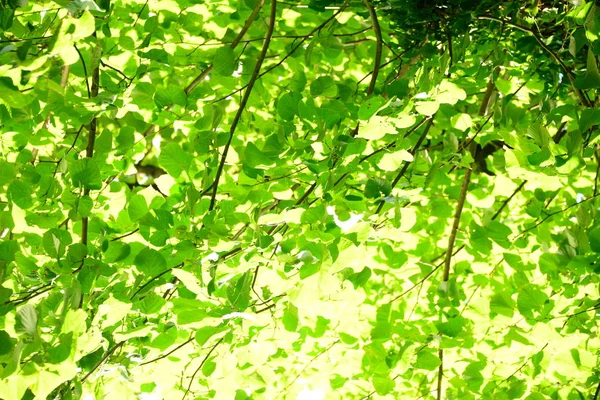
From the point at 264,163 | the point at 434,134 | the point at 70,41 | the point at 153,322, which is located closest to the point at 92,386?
the point at 153,322

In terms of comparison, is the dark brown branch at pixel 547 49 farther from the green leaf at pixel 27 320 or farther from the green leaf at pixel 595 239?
the green leaf at pixel 27 320

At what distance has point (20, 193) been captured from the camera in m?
1.09

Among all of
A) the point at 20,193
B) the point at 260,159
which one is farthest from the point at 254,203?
the point at 20,193

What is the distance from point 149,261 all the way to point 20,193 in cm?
26

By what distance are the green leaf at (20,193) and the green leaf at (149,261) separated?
0.77ft

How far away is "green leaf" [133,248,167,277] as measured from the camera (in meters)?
1.06

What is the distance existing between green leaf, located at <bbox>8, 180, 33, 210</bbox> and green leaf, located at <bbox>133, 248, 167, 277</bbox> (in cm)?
23

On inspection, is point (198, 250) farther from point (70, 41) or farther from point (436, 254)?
point (436, 254)

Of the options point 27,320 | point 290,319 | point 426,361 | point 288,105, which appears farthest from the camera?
point 426,361

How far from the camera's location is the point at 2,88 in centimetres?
94

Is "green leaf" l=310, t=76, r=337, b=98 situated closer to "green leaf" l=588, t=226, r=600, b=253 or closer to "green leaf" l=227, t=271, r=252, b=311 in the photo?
"green leaf" l=227, t=271, r=252, b=311

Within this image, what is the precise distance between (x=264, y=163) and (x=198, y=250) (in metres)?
0.19

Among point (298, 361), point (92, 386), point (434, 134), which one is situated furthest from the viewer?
point (298, 361)

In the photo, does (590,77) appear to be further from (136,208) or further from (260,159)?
(136,208)
